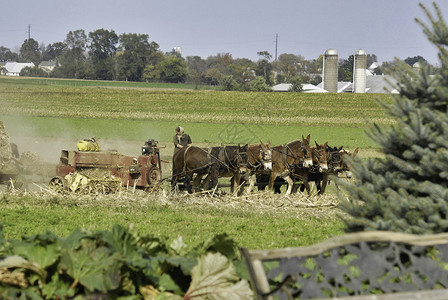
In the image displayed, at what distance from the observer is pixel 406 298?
4523 mm

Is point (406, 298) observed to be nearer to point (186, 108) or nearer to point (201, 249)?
point (201, 249)

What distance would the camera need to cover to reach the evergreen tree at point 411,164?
542 centimetres

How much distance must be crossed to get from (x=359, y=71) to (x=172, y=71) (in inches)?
1505

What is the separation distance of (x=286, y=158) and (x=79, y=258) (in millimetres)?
13116

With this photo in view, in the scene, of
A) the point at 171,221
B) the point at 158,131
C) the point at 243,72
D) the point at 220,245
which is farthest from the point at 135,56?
the point at 220,245

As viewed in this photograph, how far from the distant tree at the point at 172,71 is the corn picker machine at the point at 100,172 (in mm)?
108178

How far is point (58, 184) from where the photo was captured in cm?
1653

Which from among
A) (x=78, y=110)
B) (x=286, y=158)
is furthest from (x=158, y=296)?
(x=78, y=110)

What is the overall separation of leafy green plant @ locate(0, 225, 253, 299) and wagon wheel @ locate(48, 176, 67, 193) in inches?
413

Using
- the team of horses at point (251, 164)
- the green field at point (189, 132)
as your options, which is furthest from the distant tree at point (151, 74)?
the team of horses at point (251, 164)

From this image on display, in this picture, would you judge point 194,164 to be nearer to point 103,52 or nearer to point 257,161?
point 257,161

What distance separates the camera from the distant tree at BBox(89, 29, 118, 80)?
116125mm

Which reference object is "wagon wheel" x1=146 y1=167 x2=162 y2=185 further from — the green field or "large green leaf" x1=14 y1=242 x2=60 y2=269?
"large green leaf" x1=14 y1=242 x2=60 y2=269

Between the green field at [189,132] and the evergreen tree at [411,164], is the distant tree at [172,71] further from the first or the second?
→ the evergreen tree at [411,164]
